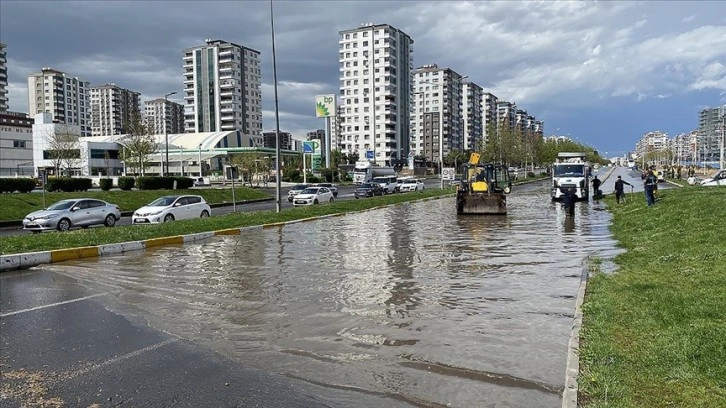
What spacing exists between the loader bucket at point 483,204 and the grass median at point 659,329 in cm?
1359

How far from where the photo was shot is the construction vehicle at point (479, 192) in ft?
84.0

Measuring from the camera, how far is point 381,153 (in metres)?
130

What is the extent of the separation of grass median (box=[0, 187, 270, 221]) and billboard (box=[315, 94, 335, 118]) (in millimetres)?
67802

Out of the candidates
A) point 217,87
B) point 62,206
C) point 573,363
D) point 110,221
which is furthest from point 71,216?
point 217,87

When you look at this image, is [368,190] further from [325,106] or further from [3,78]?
[3,78]

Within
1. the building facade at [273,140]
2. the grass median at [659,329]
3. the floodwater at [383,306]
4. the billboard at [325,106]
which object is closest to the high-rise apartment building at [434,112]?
the billboard at [325,106]

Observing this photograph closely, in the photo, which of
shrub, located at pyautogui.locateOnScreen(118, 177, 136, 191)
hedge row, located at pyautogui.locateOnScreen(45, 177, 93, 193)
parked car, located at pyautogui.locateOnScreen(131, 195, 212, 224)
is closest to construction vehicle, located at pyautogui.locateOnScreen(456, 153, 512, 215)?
parked car, located at pyautogui.locateOnScreen(131, 195, 212, 224)

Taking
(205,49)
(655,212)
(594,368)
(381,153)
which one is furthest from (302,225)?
(205,49)

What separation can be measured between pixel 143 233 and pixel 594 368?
15.1 metres

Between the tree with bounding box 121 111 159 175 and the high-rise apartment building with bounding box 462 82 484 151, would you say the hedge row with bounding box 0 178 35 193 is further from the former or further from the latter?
the high-rise apartment building with bounding box 462 82 484 151

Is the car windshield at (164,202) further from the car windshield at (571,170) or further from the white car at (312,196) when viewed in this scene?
the car windshield at (571,170)

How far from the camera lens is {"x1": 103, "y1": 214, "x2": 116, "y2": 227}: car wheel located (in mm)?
24581

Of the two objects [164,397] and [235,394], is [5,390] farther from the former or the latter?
[235,394]

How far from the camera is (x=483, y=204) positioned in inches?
1012
